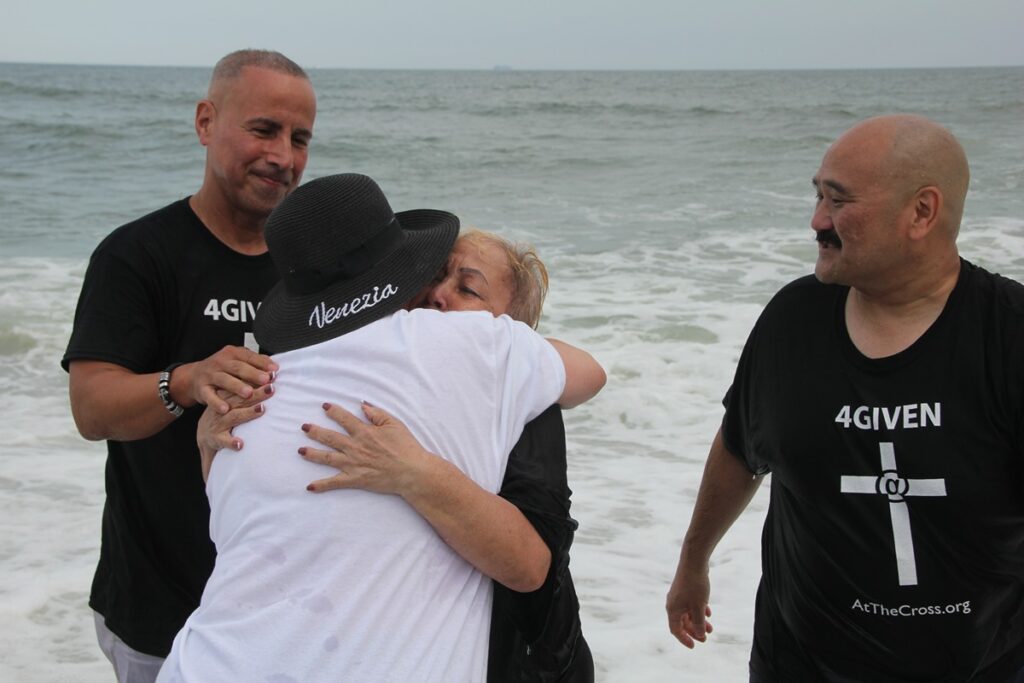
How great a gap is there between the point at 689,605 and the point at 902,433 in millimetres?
828

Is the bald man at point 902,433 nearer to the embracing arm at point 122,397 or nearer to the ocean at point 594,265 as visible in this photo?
the embracing arm at point 122,397

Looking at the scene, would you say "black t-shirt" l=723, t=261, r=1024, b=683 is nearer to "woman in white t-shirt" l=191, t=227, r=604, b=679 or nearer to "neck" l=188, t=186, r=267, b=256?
"woman in white t-shirt" l=191, t=227, r=604, b=679

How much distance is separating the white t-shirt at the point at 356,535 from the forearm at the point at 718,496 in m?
1.01

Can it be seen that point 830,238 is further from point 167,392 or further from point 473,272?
point 167,392

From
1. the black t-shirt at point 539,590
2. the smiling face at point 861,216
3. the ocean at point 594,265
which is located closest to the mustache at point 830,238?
the smiling face at point 861,216

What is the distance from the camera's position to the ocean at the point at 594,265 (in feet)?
14.6

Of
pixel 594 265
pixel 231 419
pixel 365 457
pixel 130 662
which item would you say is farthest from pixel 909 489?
pixel 594 265

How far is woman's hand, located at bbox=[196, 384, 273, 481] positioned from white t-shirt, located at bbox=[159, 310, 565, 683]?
2 cm

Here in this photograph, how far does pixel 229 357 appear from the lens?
1788 mm

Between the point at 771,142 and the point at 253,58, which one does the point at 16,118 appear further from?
the point at 253,58

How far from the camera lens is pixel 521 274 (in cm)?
195

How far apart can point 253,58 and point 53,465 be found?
13.5ft

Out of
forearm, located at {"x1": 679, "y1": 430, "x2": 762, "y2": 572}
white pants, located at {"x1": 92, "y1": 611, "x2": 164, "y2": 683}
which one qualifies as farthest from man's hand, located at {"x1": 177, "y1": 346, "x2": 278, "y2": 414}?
forearm, located at {"x1": 679, "y1": 430, "x2": 762, "y2": 572}

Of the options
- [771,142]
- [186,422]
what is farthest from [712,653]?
[771,142]
